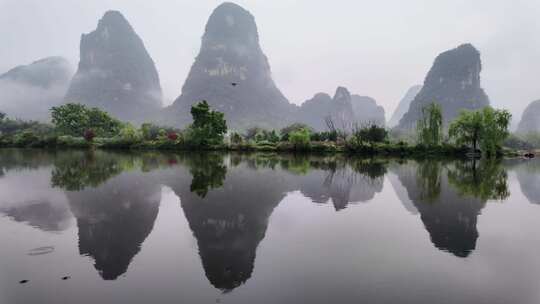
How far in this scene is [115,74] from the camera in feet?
577

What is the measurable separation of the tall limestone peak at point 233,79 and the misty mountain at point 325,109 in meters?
12.8

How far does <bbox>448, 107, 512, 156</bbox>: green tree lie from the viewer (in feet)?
131

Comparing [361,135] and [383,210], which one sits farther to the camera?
[361,135]

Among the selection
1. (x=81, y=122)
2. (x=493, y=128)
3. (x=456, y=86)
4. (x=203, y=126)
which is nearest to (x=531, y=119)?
(x=456, y=86)

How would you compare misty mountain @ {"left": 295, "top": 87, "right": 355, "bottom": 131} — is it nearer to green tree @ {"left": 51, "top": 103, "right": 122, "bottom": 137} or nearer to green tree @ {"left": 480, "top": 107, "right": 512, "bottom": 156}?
green tree @ {"left": 51, "top": 103, "right": 122, "bottom": 137}

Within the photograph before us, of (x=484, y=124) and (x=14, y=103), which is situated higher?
(x=14, y=103)

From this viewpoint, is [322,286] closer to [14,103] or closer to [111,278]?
[111,278]

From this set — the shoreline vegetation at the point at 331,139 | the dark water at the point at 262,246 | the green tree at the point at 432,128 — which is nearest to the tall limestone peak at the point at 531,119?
the shoreline vegetation at the point at 331,139

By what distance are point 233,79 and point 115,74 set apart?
69906 millimetres

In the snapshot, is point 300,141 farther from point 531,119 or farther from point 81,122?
point 531,119

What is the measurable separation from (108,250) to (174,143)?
144ft

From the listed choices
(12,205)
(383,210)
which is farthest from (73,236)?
(383,210)

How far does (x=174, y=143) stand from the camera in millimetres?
48875

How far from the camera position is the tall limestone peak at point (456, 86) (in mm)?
141125
